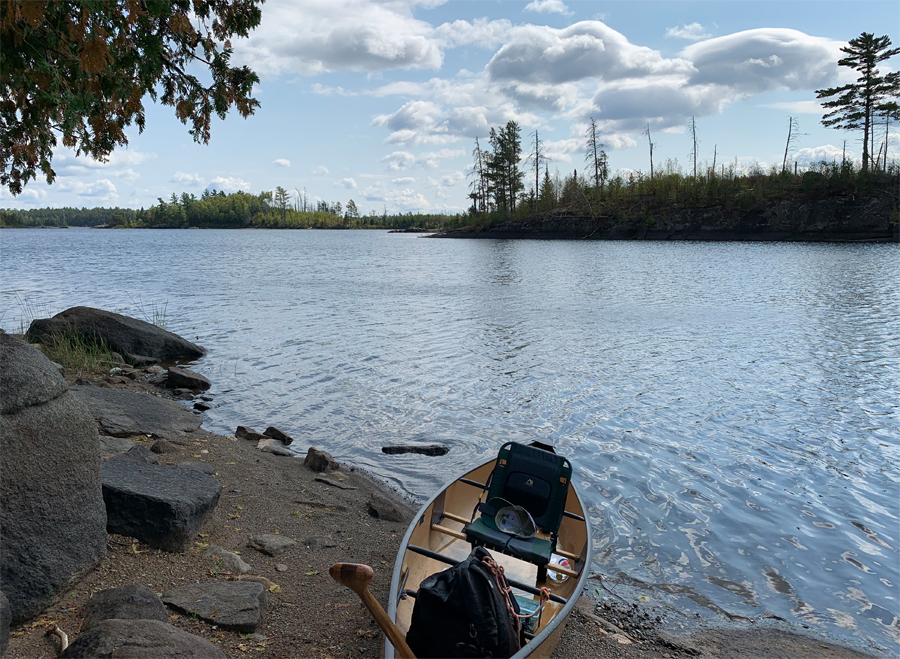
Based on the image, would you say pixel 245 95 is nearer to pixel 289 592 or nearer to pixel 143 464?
pixel 143 464

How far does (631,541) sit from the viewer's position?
662 centimetres

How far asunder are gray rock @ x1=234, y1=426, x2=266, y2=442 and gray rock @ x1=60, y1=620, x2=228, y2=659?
5.93m

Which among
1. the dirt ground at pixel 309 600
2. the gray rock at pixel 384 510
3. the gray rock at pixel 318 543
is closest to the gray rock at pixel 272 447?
the dirt ground at pixel 309 600

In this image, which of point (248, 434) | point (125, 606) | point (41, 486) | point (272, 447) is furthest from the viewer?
point (248, 434)

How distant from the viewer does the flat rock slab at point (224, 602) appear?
13.5 feet

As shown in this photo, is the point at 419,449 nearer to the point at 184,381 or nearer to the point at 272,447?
the point at 272,447

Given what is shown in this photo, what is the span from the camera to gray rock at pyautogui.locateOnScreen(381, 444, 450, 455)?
30.3 ft

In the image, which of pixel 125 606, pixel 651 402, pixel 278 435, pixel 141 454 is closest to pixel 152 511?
pixel 125 606

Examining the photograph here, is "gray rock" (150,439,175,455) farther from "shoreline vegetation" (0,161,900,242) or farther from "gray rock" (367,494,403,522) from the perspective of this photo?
"shoreline vegetation" (0,161,900,242)

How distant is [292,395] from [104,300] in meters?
17.8

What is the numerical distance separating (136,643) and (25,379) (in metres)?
2.02

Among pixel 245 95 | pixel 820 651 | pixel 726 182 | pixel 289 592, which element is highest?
pixel 726 182

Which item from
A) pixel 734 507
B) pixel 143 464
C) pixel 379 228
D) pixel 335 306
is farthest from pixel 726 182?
pixel 379 228

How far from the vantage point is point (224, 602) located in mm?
4281
